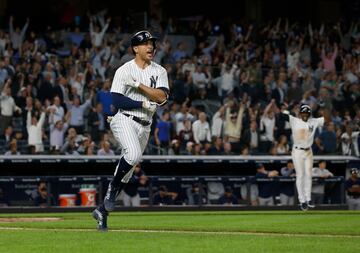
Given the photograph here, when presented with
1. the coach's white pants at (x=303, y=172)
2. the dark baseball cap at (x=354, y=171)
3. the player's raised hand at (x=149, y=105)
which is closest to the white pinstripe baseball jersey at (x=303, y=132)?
the coach's white pants at (x=303, y=172)

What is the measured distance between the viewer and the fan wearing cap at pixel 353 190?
23972 millimetres

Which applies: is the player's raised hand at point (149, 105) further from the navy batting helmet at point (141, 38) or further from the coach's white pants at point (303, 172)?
the coach's white pants at point (303, 172)

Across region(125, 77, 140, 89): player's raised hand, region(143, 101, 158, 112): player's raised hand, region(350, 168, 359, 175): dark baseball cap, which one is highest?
region(125, 77, 140, 89): player's raised hand

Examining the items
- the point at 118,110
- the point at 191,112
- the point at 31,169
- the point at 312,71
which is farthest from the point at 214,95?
the point at 118,110

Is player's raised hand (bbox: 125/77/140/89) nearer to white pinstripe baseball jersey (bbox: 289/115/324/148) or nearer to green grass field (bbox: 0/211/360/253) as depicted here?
green grass field (bbox: 0/211/360/253)

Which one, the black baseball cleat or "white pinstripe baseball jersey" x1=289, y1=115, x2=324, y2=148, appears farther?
"white pinstripe baseball jersey" x1=289, y1=115, x2=324, y2=148

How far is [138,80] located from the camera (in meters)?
11.1

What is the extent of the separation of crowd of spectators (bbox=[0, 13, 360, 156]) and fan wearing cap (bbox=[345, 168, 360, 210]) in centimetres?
119

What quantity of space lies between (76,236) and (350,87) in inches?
697

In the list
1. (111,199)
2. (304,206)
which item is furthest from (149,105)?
(304,206)

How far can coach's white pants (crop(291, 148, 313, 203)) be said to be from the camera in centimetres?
2106

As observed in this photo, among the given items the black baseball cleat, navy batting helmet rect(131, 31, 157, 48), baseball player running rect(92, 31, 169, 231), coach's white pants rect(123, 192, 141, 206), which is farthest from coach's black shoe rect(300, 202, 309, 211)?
navy batting helmet rect(131, 31, 157, 48)

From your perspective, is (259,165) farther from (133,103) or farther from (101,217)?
(133,103)

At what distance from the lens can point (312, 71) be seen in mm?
27828
